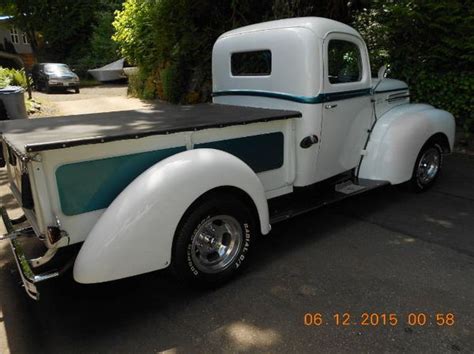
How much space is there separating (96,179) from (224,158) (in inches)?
36.5

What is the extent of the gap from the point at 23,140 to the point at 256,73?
8.43 feet

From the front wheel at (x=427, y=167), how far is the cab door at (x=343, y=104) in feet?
2.83

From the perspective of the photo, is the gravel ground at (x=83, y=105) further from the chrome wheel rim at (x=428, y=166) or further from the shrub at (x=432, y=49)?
the chrome wheel rim at (x=428, y=166)

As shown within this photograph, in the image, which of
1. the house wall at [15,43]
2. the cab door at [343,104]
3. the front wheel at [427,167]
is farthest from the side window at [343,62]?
the house wall at [15,43]

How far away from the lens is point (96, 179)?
2.78 metres

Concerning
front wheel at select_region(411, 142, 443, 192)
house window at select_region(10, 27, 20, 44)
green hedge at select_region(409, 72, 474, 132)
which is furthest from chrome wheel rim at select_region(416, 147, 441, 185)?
house window at select_region(10, 27, 20, 44)

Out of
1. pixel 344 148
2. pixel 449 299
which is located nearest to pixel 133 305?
pixel 449 299

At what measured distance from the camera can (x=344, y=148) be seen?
448 centimetres

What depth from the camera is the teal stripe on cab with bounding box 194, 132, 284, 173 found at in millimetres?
3395

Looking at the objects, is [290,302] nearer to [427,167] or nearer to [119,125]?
[119,125]

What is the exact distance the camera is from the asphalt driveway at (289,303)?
273cm

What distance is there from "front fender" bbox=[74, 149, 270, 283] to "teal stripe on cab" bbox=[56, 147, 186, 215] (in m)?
0.13

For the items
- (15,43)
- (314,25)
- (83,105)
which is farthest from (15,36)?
(314,25)

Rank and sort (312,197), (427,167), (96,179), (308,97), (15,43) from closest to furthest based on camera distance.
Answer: (96,179)
(308,97)
(312,197)
(427,167)
(15,43)
